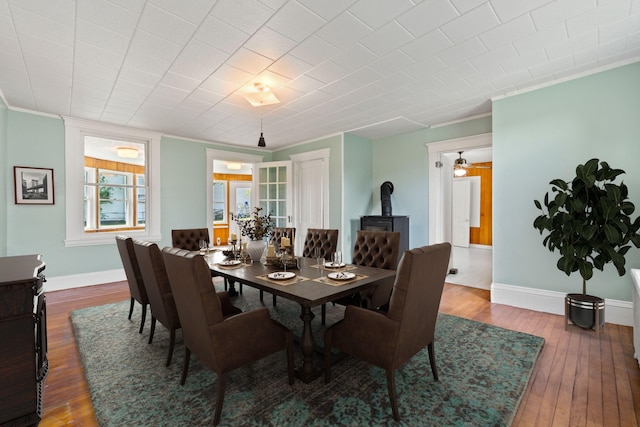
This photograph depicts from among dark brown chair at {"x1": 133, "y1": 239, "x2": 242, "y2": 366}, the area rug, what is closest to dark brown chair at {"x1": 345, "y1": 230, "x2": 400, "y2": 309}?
the area rug

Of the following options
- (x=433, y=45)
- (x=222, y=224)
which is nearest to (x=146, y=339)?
(x=433, y=45)

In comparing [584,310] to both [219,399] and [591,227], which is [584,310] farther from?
[219,399]

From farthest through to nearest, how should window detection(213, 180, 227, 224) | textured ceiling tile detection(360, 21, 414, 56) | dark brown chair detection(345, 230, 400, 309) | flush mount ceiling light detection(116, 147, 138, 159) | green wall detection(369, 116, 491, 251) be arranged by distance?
window detection(213, 180, 227, 224) < flush mount ceiling light detection(116, 147, 138, 159) < green wall detection(369, 116, 491, 251) < dark brown chair detection(345, 230, 400, 309) < textured ceiling tile detection(360, 21, 414, 56)

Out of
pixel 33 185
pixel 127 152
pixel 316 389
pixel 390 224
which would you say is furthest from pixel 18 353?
pixel 127 152

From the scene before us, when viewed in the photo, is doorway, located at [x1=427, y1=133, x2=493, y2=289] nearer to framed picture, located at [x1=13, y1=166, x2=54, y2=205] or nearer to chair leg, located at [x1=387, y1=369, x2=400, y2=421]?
→ chair leg, located at [x1=387, y1=369, x2=400, y2=421]

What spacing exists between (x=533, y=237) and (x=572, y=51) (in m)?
1.99

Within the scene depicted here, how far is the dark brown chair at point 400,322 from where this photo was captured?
1654mm

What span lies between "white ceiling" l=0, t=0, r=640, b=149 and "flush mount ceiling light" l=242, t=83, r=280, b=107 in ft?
0.29

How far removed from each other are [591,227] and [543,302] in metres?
1.20

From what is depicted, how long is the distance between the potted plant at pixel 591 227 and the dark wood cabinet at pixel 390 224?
7.14 feet

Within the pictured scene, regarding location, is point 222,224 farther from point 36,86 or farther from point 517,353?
point 517,353

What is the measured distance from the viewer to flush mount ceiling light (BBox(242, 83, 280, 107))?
3.22m

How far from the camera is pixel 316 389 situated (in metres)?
1.93

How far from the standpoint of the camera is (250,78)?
3.04 metres
